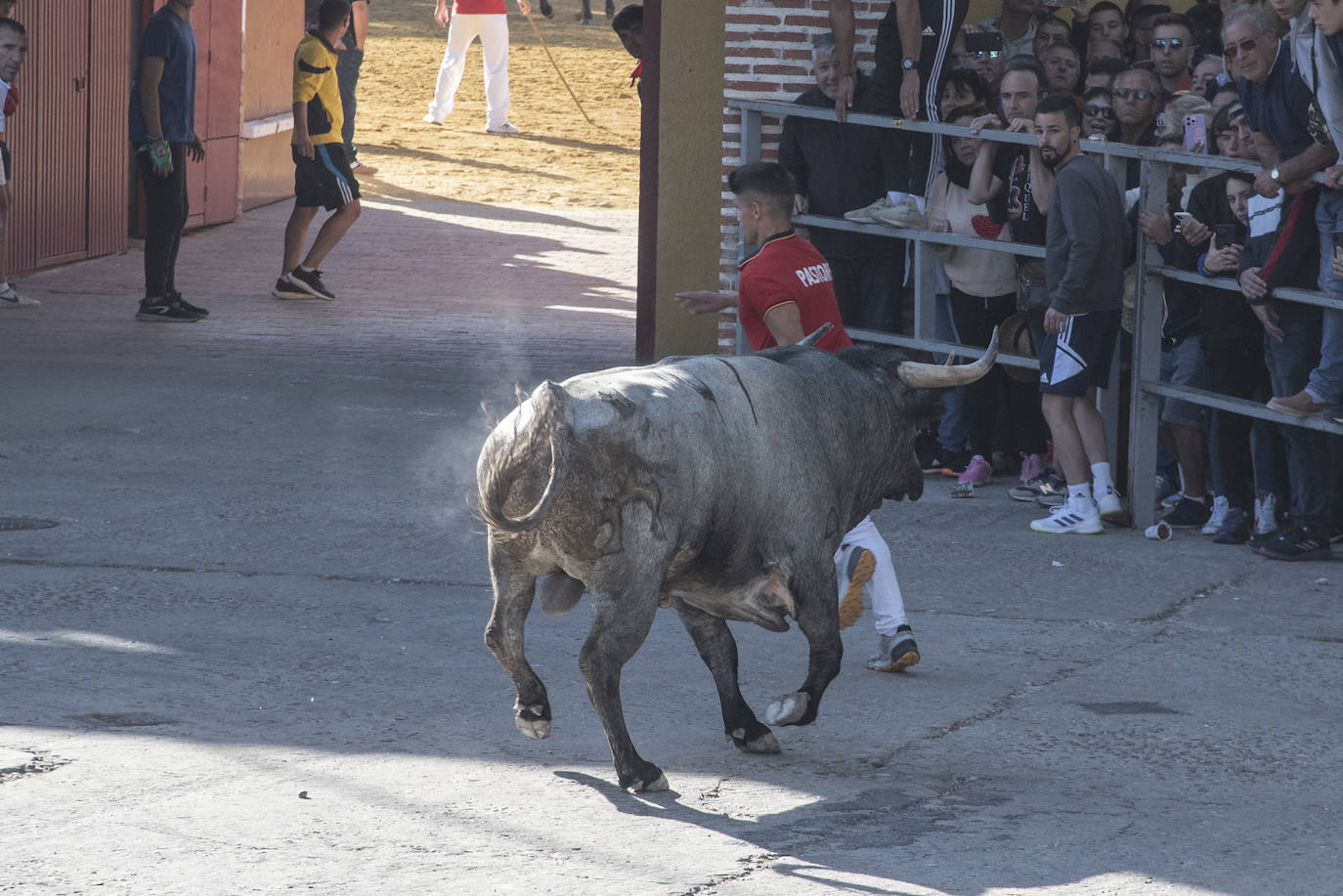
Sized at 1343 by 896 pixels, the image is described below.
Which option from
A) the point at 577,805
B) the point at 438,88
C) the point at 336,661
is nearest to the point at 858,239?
the point at 336,661

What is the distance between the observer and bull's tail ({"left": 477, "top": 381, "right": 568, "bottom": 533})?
4879 millimetres

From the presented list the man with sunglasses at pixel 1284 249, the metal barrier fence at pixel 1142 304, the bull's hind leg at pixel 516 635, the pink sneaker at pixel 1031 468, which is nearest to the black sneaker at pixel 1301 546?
the man with sunglasses at pixel 1284 249

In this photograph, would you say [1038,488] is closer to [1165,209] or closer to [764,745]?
[1165,209]

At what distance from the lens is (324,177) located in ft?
47.9

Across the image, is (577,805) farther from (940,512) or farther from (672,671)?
(940,512)

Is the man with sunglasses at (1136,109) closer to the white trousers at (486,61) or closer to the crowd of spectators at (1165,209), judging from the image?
the crowd of spectators at (1165,209)

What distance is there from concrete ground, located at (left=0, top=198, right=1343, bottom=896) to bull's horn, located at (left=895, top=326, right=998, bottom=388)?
1.09 metres

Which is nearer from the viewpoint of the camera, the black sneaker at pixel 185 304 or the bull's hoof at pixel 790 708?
the bull's hoof at pixel 790 708

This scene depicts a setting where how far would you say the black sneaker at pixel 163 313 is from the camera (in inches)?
536

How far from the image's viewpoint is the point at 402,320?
1406cm

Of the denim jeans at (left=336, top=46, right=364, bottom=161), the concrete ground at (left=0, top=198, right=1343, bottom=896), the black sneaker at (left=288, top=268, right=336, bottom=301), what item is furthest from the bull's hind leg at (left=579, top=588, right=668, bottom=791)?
the denim jeans at (left=336, top=46, right=364, bottom=161)

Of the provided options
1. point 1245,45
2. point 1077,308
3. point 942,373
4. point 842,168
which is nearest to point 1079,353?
point 1077,308

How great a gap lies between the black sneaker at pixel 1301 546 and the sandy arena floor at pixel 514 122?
45.6 feet

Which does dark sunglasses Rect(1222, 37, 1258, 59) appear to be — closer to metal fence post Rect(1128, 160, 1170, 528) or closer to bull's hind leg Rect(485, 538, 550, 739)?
metal fence post Rect(1128, 160, 1170, 528)
